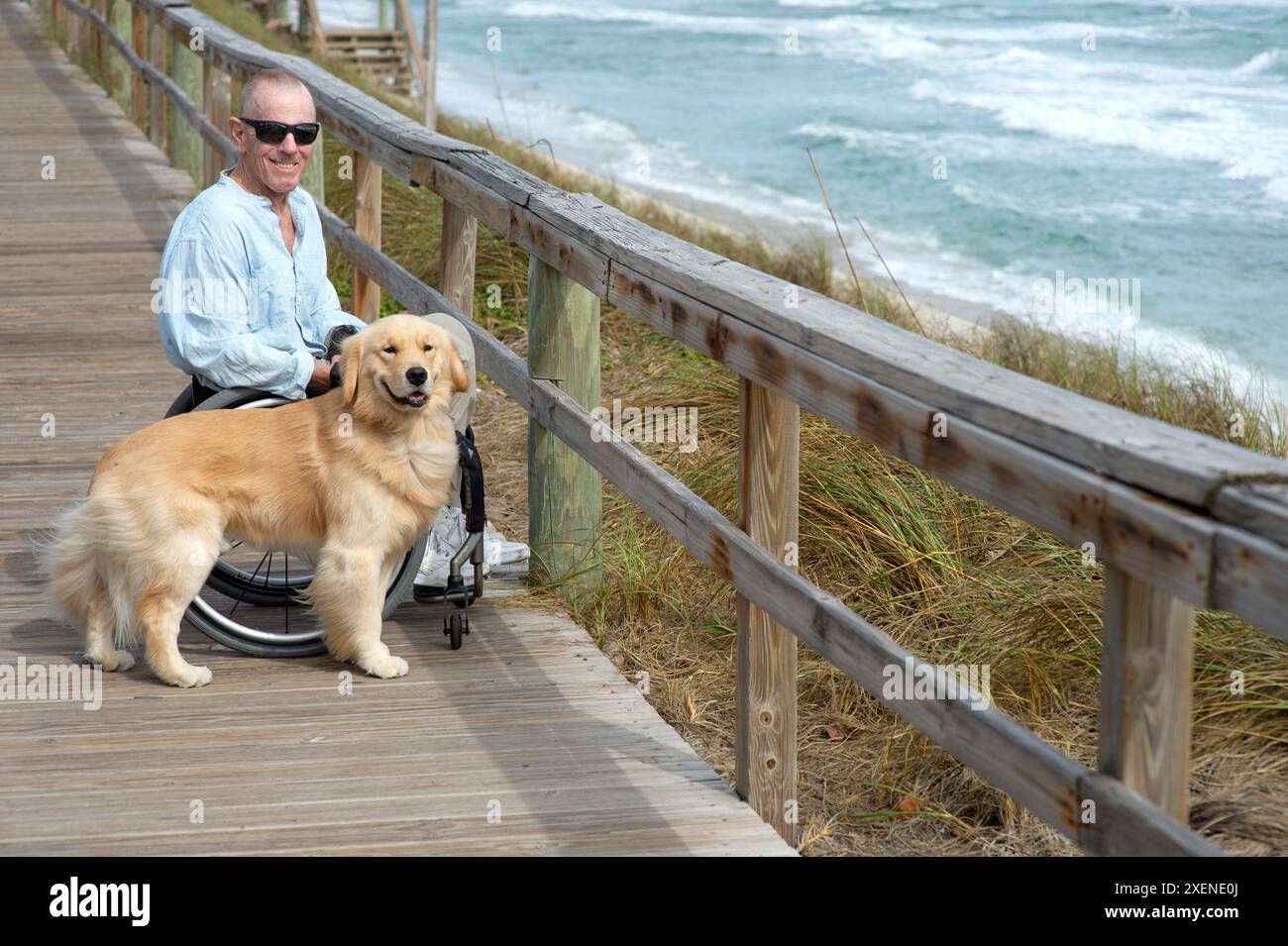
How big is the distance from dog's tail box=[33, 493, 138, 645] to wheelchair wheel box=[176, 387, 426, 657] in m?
0.20

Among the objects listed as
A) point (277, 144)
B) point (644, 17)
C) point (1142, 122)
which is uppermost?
point (644, 17)

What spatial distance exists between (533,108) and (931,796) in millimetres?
33660

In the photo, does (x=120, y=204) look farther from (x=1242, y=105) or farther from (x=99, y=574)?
(x=1242, y=105)

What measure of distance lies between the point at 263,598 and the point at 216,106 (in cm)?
605

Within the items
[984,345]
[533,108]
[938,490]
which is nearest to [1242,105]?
[533,108]

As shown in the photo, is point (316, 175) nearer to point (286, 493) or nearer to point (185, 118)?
point (185, 118)

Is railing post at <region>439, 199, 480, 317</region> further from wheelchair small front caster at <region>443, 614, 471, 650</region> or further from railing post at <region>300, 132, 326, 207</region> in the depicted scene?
railing post at <region>300, 132, 326, 207</region>

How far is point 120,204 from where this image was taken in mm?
10609

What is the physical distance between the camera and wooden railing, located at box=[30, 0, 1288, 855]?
2045 millimetres

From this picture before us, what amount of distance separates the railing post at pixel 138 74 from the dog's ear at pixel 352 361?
30.5 feet

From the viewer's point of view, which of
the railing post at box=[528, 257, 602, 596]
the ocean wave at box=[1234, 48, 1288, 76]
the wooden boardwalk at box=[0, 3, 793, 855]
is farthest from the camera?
the ocean wave at box=[1234, 48, 1288, 76]

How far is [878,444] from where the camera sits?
2.71 meters

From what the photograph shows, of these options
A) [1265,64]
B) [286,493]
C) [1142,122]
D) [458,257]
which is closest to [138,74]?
[458,257]

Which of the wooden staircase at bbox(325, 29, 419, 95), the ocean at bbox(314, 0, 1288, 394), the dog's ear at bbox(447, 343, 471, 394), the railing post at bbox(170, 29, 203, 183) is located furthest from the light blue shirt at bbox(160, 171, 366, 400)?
the wooden staircase at bbox(325, 29, 419, 95)
